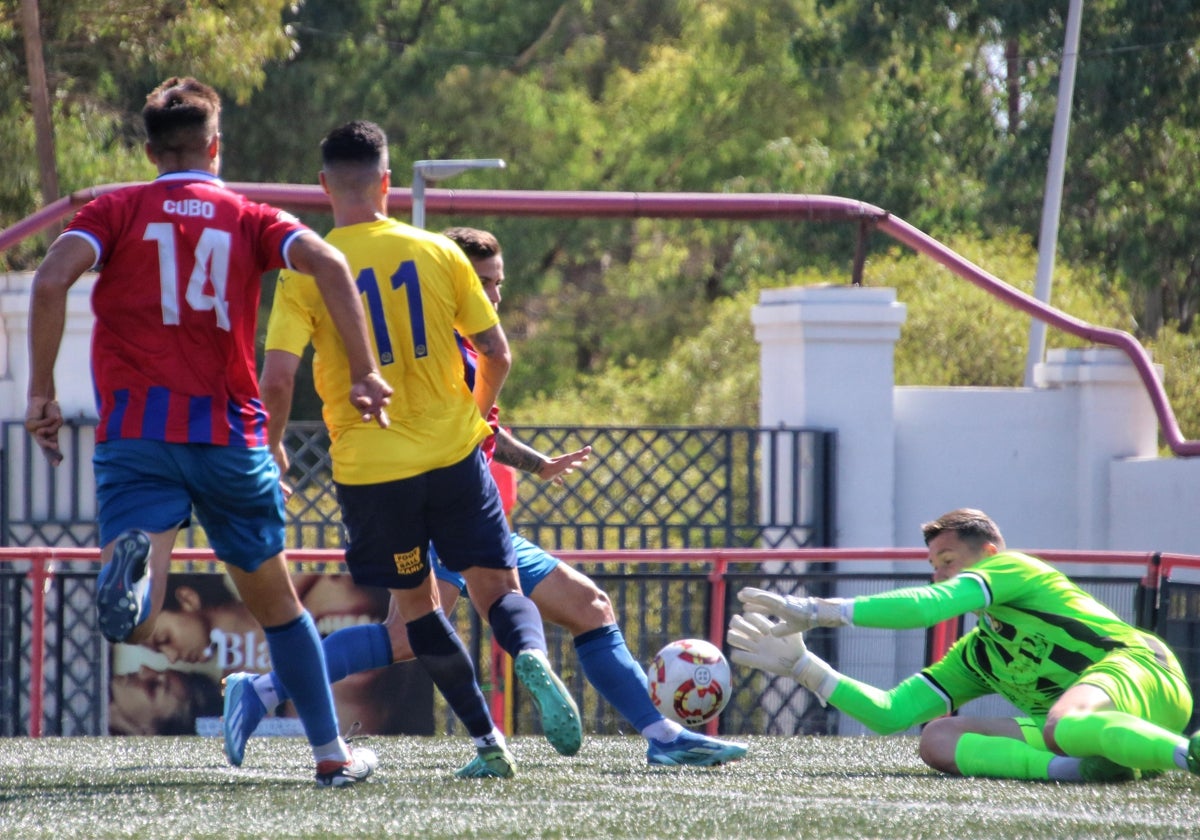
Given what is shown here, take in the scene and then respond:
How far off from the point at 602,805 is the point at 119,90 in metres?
23.2

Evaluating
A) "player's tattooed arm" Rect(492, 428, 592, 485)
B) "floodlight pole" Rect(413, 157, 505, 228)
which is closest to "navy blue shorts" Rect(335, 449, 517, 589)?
"player's tattooed arm" Rect(492, 428, 592, 485)

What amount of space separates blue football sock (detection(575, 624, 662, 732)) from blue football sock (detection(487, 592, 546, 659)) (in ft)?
1.24

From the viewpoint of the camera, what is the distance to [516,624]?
16.0ft

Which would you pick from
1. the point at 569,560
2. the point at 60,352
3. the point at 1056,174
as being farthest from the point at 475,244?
the point at 1056,174

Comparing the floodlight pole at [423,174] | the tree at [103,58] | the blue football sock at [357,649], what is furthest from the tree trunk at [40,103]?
the blue football sock at [357,649]

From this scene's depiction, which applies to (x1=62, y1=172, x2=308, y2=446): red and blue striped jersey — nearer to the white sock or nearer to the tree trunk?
the white sock

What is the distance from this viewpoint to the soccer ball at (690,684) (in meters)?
5.58

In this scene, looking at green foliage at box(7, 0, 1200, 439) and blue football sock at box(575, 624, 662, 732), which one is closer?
blue football sock at box(575, 624, 662, 732)

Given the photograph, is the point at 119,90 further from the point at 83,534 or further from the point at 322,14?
the point at 83,534

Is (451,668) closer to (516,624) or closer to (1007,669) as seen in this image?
(516,624)

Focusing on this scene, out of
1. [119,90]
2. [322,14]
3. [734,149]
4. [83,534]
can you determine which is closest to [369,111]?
[322,14]

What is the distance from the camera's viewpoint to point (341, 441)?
485cm

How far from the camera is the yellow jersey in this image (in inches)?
187

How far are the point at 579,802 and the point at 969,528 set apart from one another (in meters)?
1.75
